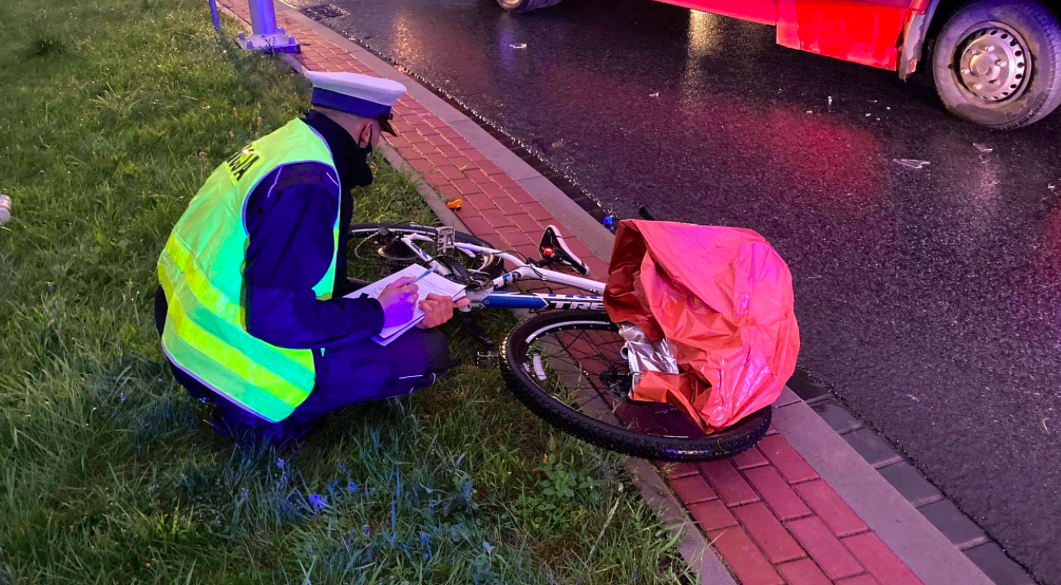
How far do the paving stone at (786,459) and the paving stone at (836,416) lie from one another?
256 mm

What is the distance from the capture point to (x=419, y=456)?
10.4ft

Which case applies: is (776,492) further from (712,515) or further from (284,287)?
(284,287)

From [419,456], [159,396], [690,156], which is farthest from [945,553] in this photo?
[690,156]

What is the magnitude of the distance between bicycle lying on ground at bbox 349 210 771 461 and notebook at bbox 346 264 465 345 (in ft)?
0.60

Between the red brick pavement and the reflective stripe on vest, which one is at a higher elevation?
the reflective stripe on vest

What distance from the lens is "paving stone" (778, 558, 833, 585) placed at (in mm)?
2816

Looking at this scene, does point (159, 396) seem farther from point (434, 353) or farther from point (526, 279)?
point (526, 279)

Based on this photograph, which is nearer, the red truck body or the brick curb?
the brick curb

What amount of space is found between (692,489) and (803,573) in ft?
1.58

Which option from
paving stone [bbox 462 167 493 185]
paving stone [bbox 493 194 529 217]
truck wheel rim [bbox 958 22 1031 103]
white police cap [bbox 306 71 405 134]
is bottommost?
paving stone [bbox 462 167 493 185]

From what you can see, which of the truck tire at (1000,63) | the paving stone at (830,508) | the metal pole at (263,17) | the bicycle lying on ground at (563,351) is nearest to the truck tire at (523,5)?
the metal pole at (263,17)

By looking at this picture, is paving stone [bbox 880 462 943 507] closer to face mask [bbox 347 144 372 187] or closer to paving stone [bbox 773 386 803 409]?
paving stone [bbox 773 386 803 409]

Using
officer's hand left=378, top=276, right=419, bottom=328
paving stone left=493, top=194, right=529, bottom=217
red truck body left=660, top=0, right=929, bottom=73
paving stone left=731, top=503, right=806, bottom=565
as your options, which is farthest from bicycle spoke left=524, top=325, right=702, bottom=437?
red truck body left=660, top=0, right=929, bottom=73

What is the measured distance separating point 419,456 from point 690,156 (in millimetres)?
3472
